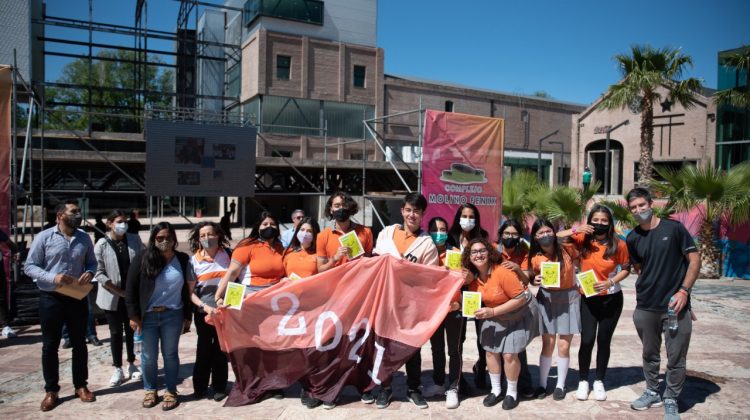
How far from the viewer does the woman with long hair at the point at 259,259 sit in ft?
16.4

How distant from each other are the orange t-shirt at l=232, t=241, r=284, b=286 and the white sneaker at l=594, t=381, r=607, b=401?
3.13 meters

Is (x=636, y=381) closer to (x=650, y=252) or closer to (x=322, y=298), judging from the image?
(x=650, y=252)

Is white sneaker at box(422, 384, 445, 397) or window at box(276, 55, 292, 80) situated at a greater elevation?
window at box(276, 55, 292, 80)

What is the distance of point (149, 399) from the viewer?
485cm

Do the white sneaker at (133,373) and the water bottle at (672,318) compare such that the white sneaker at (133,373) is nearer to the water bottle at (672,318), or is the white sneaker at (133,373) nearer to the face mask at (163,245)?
the face mask at (163,245)

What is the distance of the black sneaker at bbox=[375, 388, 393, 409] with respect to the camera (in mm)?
4766

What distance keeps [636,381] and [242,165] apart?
12443 millimetres

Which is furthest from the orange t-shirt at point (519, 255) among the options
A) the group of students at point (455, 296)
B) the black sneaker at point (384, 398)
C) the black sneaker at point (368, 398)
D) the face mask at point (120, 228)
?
the face mask at point (120, 228)

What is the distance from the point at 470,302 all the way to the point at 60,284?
3639 millimetres

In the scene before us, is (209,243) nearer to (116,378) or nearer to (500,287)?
(116,378)

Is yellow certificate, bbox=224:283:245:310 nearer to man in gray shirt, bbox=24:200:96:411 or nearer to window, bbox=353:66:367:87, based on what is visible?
man in gray shirt, bbox=24:200:96:411

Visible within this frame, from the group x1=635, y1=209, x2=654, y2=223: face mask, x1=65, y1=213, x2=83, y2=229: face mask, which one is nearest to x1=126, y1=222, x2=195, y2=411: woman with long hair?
x1=65, y1=213, x2=83, y2=229: face mask

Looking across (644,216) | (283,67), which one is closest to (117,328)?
(644,216)

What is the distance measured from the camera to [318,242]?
521cm
